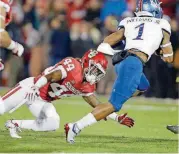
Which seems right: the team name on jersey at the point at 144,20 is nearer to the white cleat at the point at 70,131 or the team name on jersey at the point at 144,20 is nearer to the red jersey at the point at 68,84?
the red jersey at the point at 68,84

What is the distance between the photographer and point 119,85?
917 centimetres

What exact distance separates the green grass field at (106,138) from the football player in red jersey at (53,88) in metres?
0.21

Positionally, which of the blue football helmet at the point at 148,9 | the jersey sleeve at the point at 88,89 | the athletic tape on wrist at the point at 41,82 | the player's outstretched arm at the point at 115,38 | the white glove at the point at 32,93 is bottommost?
the jersey sleeve at the point at 88,89

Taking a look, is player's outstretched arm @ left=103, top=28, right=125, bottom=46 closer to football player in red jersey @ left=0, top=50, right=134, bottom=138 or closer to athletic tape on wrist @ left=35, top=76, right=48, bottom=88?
football player in red jersey @ left=0, top=50, right=134, bottom=138

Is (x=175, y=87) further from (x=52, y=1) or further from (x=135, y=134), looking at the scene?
(x=135, y=134)

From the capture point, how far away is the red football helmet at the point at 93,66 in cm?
940

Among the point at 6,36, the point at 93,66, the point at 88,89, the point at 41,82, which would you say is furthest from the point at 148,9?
the point at 6,36

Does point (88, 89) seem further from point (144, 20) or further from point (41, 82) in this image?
point (144, 20)

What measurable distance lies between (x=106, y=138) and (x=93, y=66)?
1.24m

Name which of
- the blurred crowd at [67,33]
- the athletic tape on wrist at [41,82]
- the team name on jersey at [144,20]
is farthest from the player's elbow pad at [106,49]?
the blurred crowd at [67,33]

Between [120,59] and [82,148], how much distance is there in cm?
122

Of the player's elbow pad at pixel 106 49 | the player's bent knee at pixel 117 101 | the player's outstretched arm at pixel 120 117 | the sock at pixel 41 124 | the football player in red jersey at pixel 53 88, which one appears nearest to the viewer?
the player's bent knee at pixel 117 101

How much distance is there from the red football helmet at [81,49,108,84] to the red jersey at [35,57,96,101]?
0.28ft

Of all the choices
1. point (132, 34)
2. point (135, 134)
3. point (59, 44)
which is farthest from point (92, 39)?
point (132, 34)
